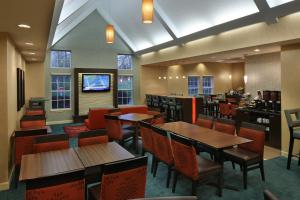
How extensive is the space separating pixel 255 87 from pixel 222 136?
6.43m

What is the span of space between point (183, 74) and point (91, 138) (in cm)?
973

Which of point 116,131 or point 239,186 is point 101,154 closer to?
point 239,186

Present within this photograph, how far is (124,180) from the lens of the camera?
7.07 feet

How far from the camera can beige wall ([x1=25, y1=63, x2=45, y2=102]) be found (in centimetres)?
856

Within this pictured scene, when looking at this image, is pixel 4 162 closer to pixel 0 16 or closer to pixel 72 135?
pixel 0 16

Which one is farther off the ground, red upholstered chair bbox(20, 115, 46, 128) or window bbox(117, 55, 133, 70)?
window bbox(117, 55, 133, 70)

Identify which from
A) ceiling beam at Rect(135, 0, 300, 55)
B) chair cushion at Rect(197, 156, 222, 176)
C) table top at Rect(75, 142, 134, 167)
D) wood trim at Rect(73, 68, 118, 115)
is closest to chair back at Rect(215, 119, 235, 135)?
chair cushion at Rect(197, 156, 222, 176)

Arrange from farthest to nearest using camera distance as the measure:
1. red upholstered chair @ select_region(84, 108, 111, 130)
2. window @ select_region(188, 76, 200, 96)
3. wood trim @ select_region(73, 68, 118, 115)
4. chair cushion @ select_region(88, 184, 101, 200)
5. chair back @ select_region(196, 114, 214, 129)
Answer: window @ select_region(188, 76, 200, 96)
wood trim @ select_region(73, 68, 118, 115)
red upholstered chair @ select_region(84, 108, 111, 130)
chair back @ select_region(196, 114, 214, 129)
chair cushion @ select_region(88, 184, 101, 200)

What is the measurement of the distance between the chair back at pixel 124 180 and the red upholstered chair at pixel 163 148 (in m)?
1.19

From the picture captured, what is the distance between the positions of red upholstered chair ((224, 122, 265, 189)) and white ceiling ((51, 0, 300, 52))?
2344mm

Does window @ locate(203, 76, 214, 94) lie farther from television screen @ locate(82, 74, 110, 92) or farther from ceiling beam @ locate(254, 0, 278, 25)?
ceiling beam @ locate(254, 0, 278, 25)

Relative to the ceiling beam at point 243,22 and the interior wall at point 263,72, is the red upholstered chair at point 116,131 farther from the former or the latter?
the interior wall at point 263,72

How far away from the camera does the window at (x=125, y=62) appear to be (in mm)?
10609

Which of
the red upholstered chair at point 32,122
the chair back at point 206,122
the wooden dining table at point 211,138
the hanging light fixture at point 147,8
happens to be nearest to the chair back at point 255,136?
the wooden dining table at point 211,138
